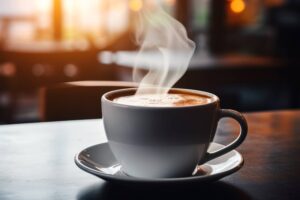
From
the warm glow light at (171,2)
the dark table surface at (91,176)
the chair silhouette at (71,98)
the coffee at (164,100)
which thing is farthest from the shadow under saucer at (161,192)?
the warm glow light at (171,2)

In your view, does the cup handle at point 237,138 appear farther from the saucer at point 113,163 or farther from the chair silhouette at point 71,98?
the chair silhouette at point 71,98

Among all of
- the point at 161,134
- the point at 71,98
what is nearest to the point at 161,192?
the point at 161,134

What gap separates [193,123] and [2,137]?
426 mm

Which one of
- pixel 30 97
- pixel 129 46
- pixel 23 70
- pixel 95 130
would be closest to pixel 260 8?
pixel 129 46

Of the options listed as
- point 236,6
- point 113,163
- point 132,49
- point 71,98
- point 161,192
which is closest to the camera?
point 161,192

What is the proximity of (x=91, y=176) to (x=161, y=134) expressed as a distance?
12cm

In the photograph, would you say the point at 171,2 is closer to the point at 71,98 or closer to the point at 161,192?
the point at 71,98

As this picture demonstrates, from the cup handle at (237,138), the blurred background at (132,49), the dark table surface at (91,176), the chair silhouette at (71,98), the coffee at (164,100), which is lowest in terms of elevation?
the blurred background at (132,49)

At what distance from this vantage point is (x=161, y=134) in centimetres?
64

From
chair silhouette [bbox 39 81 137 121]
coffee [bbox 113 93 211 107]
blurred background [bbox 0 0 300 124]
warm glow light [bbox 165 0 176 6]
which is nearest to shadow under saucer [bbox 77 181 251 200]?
coffee [bbox 113 93 211 107]

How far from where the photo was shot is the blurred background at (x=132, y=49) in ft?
11.8

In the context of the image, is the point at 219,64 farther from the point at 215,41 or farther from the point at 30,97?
the point at 30,97

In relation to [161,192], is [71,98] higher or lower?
lower

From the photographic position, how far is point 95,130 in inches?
39.2
